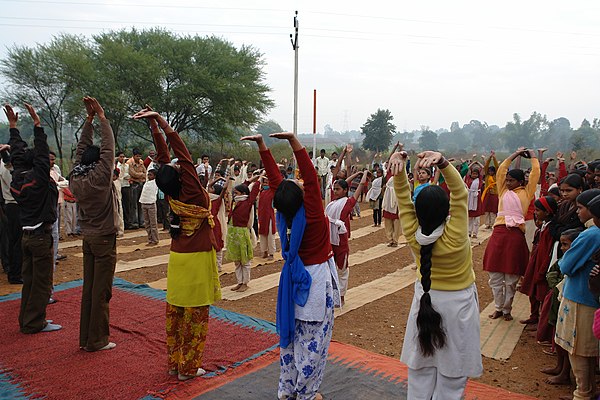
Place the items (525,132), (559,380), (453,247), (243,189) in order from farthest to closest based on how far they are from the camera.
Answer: (525,132)
(243,189)
(559,380)
(453,247)

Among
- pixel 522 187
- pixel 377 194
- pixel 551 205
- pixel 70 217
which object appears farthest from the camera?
pixel 377 194

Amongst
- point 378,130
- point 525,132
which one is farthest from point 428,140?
point 378,130

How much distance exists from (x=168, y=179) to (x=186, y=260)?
2.46 feet

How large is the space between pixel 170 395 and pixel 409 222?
8.48ft

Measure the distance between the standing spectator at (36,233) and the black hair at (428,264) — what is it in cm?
433

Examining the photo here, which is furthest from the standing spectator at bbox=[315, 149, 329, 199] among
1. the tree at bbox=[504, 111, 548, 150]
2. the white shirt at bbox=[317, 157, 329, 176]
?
the tree at bbox=[504, 111, 548, 150]

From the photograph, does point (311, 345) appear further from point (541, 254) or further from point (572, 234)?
point (541, 254)

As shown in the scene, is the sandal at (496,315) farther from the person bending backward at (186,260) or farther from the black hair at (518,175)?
the person bending backward at (186,260)

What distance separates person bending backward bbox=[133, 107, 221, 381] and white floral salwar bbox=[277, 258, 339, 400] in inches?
38.1

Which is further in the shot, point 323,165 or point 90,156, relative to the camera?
point 323,165

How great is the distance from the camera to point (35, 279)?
5125 mm

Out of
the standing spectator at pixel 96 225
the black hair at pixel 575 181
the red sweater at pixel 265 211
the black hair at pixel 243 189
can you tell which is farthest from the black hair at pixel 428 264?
the red sweater at pixel 265 211

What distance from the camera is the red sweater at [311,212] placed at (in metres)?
3.39

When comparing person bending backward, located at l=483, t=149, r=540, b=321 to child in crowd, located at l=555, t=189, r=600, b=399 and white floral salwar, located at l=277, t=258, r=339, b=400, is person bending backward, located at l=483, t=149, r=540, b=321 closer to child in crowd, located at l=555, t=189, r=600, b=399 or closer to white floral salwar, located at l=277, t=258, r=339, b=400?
child in crowd, located at l=555, t=189, r=600, b=399
